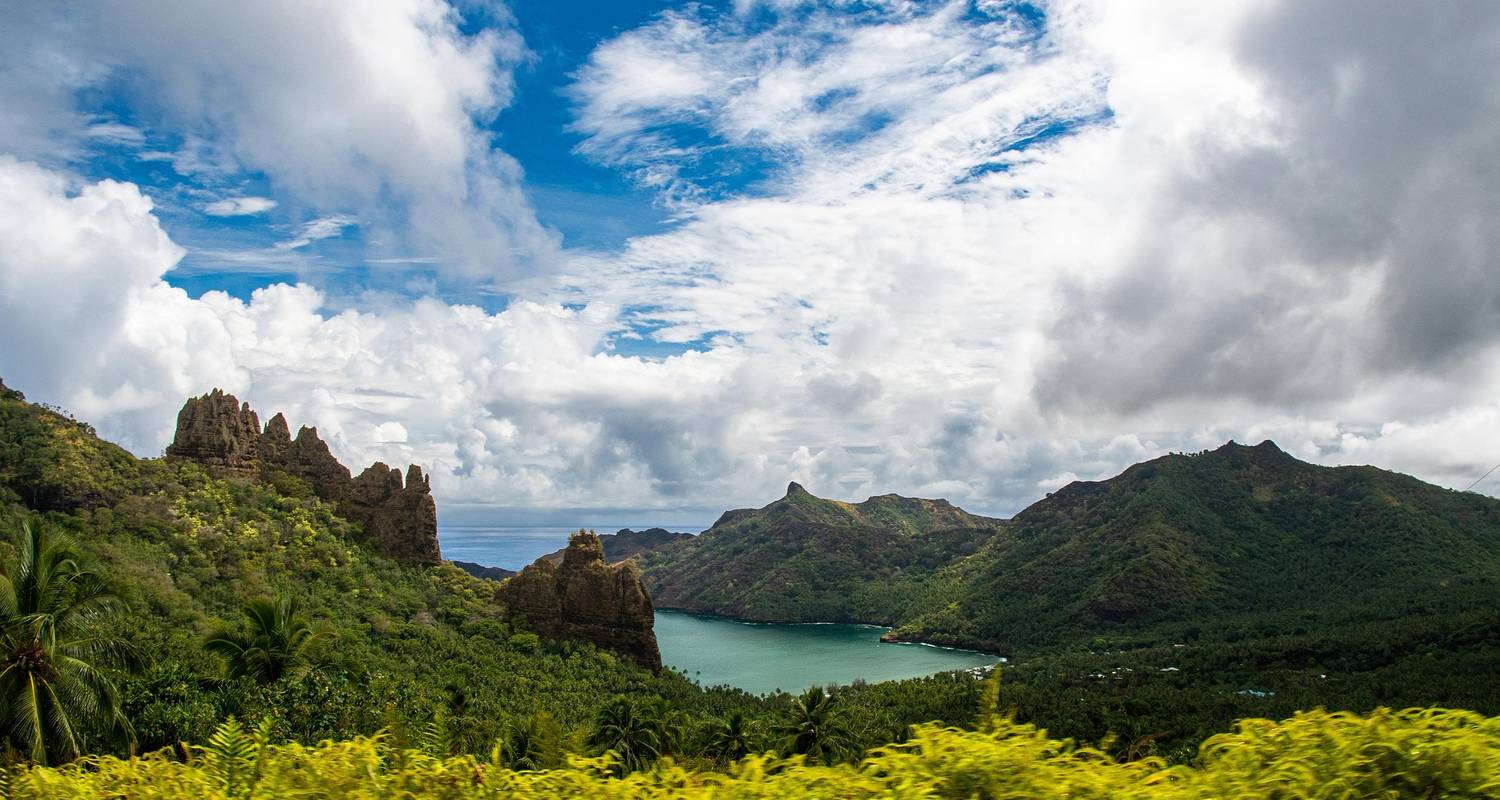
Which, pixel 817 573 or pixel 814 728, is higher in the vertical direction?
pixel 817 573

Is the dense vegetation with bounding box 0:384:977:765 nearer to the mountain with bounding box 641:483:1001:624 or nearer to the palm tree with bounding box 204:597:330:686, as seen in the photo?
the palm tree with bounding box 204:597:330:686

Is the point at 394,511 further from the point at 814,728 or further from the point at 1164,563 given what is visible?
the point at 1164,563

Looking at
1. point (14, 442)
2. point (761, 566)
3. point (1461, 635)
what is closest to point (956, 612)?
point (761, 566)

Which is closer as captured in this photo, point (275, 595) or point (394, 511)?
point (275, 595)

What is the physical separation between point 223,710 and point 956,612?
120167mm

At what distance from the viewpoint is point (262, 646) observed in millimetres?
25922

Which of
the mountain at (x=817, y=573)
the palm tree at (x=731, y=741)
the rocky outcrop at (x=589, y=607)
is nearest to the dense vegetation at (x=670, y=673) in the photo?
the palm tree at (x=731, y=741)

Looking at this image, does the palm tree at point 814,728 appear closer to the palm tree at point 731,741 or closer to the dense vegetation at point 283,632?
the dense vegetation at point 283,632

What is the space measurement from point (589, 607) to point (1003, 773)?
61536 millimetres

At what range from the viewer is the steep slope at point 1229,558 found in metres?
100

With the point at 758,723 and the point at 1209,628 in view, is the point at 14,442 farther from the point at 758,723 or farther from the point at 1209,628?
the point at 1209,628

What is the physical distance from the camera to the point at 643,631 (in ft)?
206

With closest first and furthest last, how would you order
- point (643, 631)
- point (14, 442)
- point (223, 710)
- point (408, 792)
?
point (408, 792) → point (223, 710) → point (14, 442) → point (643, 631)

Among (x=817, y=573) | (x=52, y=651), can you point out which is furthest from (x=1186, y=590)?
(x=52, y=651)
